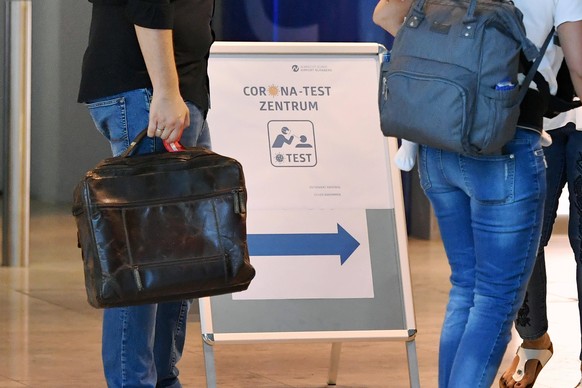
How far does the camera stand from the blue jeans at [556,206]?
365cm

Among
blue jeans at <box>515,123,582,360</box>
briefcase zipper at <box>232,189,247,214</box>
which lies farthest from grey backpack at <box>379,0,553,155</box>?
blue jeans at <box>515,123,582,360</box>

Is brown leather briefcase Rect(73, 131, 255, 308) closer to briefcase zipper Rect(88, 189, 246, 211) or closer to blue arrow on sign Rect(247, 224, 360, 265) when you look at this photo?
briefcase zipper Rect(88, 189, 246, 211)

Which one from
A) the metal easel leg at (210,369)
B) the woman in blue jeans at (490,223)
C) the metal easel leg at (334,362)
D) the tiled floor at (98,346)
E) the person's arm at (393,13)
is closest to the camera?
the woman in blue jeans at (490,223)

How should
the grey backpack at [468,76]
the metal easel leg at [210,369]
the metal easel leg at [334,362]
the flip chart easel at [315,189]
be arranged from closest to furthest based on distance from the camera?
1. the grey backpack at [468,76]
2. the metal easel leg at [210,369]
3. the flip chart easel at [315,189]
4. the metal easel leg at [334,362]

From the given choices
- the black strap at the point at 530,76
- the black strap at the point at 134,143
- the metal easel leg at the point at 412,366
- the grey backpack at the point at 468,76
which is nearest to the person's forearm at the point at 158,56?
the black strap at the point at 134,143

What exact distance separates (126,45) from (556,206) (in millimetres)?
1599

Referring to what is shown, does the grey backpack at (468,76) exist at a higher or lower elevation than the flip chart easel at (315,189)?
higher

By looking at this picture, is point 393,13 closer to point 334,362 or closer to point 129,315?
point 129,315

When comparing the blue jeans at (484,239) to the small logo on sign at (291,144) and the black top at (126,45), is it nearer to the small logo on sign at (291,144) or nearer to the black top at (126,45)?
the black top at (126,45)

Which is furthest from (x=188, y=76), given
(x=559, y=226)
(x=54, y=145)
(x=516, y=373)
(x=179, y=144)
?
(x=559, y=226)

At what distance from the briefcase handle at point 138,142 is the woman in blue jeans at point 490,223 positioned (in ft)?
1.96

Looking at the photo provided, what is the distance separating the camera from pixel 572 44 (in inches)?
105

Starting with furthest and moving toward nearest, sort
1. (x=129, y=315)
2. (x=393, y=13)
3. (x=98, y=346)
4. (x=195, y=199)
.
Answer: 1. (x=98, y=346)
2. (x=393, y=13)
3. (x=129, y=315)
4. (x=195, y=199)

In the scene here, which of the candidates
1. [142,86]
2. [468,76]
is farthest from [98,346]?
[468,76]
